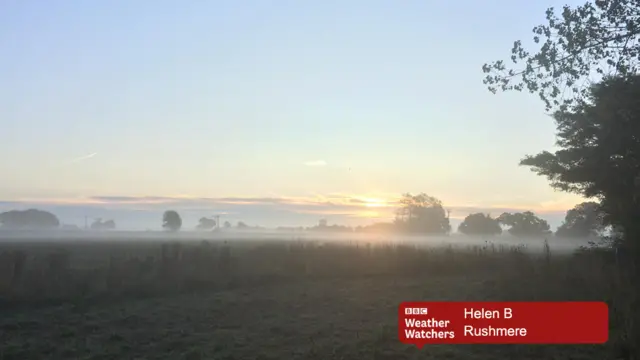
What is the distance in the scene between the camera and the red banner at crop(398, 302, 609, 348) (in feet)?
34.7

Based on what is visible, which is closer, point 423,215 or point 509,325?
point 509,325

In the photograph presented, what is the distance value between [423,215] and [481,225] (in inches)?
765

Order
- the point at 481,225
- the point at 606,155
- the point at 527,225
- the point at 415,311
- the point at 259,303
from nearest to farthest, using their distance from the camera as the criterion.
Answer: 1. the point at 415,311
2. the point at 259,303
3. the point at 606,155
4. the point at 527,225
5. the point at 481,225

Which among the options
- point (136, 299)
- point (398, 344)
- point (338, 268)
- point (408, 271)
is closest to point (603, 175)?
point (408, 271)

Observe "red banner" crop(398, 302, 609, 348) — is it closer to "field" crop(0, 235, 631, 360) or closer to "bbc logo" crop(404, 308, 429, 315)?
"bbc logo" crop(404, 308, 429, 315)

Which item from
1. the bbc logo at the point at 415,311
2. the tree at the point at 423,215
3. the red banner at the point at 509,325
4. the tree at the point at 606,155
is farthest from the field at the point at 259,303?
the tree at the point at 423,215

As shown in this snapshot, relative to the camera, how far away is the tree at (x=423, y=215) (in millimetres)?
143375

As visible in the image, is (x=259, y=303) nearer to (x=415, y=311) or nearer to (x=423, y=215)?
(x=415, y=311)

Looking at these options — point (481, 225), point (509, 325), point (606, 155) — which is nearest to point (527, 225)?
point (481, 225)

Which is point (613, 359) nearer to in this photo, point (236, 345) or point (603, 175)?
point (236, 345)

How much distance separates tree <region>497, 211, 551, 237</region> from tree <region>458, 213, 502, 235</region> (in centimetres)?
677

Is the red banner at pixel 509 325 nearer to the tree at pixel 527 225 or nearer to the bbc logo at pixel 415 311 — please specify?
the bbc logo at pixel 415 311

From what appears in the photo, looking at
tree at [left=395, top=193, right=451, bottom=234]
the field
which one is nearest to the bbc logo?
the field

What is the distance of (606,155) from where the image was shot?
66.9 feet
